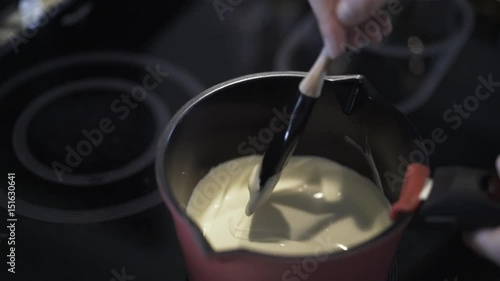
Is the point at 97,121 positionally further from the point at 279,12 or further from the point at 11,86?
the point at 279,12

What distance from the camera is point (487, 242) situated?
1.51 ft

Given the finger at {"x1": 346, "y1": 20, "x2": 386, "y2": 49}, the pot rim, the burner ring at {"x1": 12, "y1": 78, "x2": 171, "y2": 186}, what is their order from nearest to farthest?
1. the pot rim
2. the finger at {"x1": 346, "y1": 20, "x2": 386, "y2": 49}
3. the burner ring at {"x1": 12, "y1": 78, "x2": 171, "y2": 186}

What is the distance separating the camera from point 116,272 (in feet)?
1.77

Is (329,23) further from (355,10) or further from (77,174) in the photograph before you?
(77,174)

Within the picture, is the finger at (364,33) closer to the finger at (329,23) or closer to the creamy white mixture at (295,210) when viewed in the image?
the finger at (329,23)

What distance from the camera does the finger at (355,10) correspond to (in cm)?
47

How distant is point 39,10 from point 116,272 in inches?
17.3

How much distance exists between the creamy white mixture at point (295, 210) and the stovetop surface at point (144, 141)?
0.05 meters

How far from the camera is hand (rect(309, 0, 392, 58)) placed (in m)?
0.47

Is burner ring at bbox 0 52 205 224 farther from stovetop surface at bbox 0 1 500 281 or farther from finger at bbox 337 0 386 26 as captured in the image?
finger at bbox 337 0 386 26

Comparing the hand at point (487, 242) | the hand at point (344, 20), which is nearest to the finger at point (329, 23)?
the hand at point (344, 20)

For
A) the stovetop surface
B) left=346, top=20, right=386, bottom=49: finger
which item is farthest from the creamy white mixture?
left=346, top=20, right=386, bottom=49: finger

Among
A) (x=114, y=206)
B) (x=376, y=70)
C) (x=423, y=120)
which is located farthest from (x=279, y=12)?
(x=114, y=206)

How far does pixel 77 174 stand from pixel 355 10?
344mm
